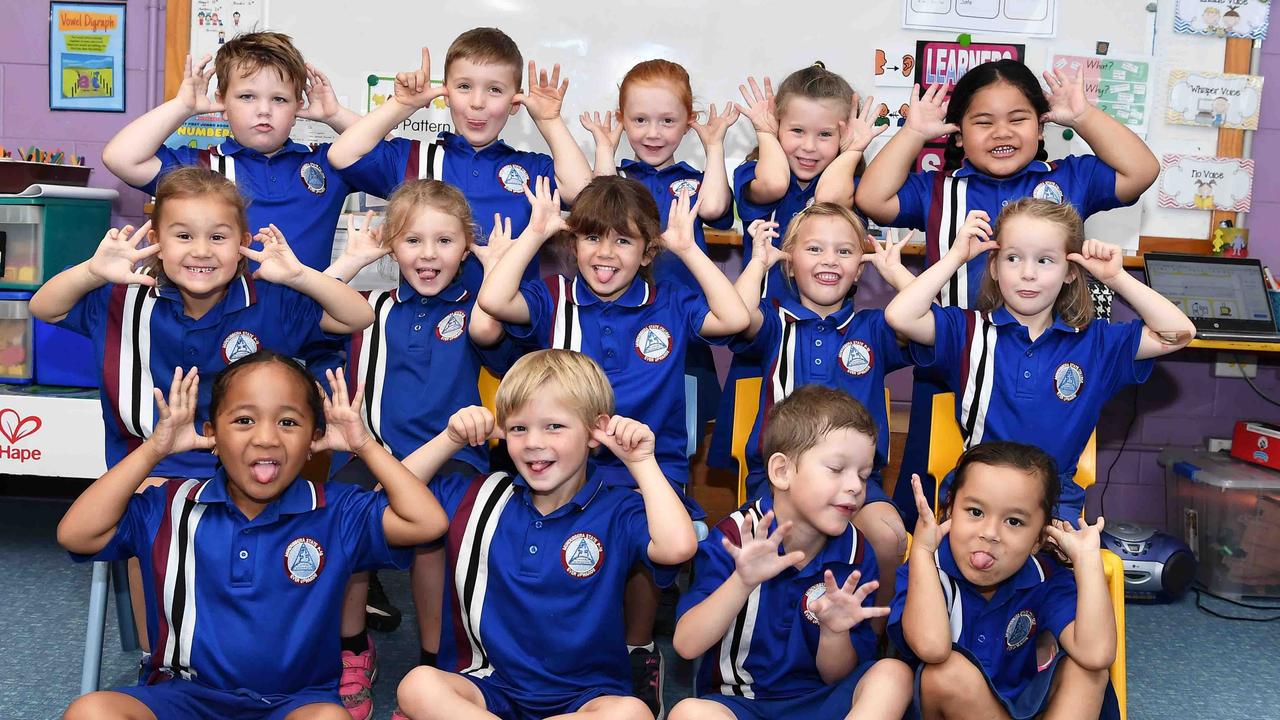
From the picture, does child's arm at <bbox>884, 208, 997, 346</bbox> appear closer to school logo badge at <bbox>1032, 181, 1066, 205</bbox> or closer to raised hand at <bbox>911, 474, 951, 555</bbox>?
school logo badge at <bbox>1032, 181, 1066, 205</bbox>

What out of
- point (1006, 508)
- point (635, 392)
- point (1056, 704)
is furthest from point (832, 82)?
point (1056, 704)

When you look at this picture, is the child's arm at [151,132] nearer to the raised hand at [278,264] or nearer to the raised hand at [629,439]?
the raised hand at [278,264]

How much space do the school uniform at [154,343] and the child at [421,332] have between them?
27 cm

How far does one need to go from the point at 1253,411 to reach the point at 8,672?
3.74m

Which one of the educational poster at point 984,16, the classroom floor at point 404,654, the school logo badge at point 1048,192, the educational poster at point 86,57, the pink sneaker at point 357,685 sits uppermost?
the educational poster at point 984,16

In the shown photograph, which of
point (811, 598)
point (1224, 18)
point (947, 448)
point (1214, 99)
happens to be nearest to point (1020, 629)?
point (811, 598)

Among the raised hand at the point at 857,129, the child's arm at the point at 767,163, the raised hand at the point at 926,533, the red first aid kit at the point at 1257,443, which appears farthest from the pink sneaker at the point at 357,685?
the red first aid kit at the point at 1257,443

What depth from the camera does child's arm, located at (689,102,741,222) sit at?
2.69m

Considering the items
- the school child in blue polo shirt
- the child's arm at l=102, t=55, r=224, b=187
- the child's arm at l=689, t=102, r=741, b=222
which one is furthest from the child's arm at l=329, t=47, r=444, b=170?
the school child in blue polo shirt

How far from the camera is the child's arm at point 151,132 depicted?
2.58m

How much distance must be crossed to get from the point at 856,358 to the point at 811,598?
67 centimetres

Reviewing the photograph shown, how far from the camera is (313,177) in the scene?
269 cm

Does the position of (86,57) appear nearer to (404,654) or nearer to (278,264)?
(278,264)

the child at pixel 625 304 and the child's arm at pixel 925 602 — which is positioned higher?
the child at pixel 625 304
